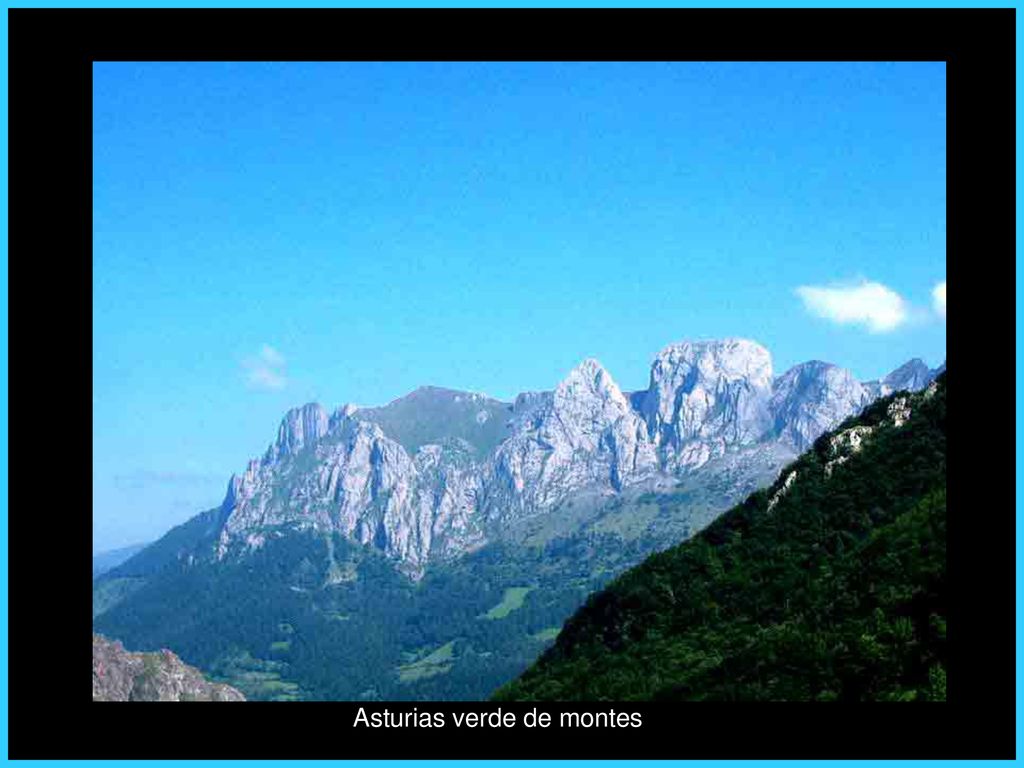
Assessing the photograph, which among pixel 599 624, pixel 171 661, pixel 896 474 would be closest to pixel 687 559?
pixel 599 624

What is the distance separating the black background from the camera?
13383 millimetres

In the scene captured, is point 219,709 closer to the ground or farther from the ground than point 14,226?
closer to the ground

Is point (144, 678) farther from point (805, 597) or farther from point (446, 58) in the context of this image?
point (446, 58)

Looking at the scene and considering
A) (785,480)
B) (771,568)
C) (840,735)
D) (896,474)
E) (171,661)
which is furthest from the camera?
(171,661)

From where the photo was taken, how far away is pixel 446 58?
48.0ft

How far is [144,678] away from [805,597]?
375ft

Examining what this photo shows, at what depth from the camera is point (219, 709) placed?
13.4 m

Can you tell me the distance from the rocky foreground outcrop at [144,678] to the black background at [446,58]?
11198cm

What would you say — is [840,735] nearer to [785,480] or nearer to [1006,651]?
[1006,651]

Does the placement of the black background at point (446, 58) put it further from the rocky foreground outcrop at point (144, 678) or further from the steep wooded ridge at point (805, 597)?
the rocky foreground outcrop at point (144, 678)

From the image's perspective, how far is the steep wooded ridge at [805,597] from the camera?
714 inches

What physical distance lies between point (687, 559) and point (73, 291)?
23858mm

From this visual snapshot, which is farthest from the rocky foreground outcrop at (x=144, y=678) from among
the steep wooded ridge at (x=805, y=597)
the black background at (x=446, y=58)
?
the black background at (x=446, y=58)

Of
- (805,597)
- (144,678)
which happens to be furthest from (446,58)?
(144,678)
